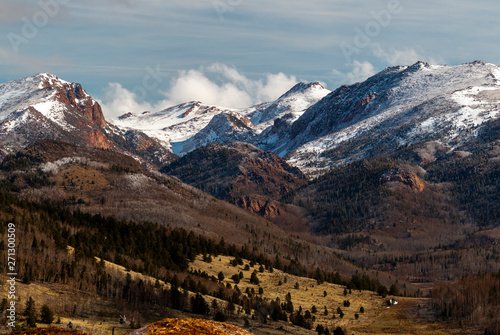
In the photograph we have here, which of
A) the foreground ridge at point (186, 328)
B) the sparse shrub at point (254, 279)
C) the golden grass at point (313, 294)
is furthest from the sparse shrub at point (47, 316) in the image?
the sparse shrub at point (254, 279)

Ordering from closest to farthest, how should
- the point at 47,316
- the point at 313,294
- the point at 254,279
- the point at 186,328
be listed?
the point at 186,328, the point at 47,316, the point at 313,294, the point at 254,279

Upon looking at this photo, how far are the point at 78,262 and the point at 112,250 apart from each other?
168ft

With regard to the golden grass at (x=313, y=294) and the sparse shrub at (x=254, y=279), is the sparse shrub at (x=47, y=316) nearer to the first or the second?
the golden grass at (x=313, y=294)

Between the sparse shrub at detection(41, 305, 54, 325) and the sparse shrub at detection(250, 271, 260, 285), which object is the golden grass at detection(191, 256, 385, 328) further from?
the sparse shrub at detection(41, 305, 54, 325)

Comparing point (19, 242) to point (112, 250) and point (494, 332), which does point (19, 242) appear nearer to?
point (112, 250)

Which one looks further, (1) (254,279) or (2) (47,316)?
(1) (254,279)

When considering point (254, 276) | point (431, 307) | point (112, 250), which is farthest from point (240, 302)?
point (112, 250)

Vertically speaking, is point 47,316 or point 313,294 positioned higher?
point 313,294

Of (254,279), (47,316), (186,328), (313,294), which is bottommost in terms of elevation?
(47,316)

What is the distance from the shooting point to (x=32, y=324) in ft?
202

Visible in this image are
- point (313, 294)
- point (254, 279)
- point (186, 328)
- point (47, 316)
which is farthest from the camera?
point (254, 279)

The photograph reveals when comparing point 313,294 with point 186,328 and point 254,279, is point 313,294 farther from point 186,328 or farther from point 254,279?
point 186,328

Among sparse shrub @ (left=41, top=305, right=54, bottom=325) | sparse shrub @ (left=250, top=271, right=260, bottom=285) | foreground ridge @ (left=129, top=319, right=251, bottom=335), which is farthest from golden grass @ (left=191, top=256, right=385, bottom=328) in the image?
foreground ridge @ (left=129, top=319, right=251, bottom=335)

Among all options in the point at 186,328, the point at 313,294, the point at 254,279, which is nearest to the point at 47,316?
the point at 186,328
